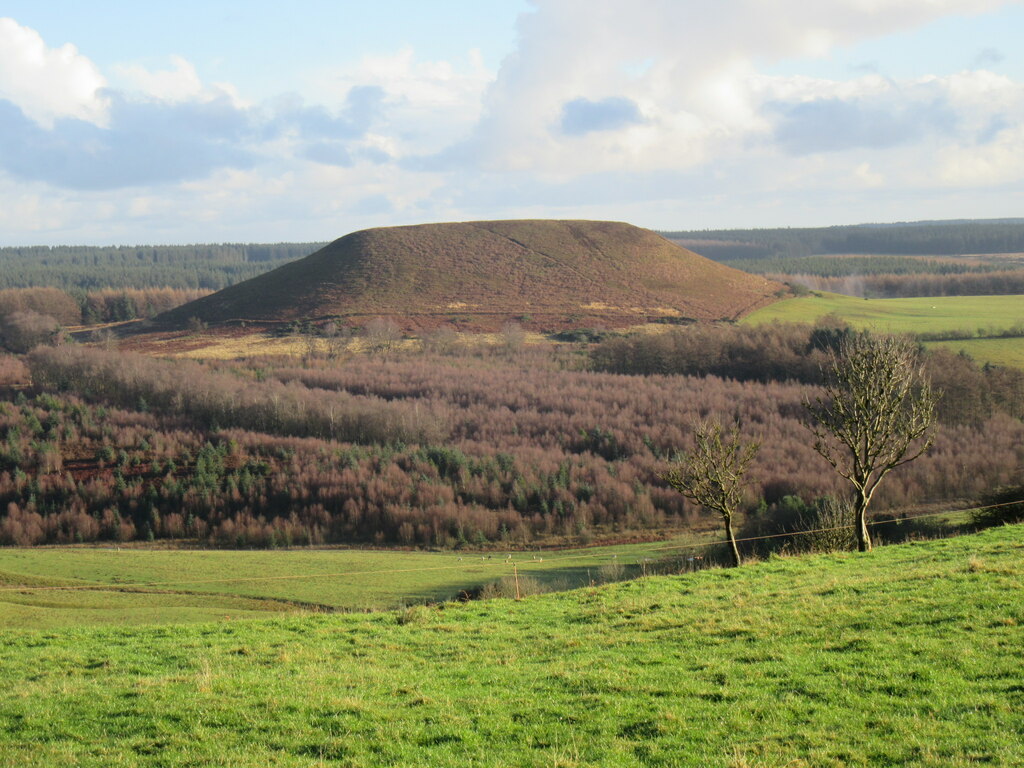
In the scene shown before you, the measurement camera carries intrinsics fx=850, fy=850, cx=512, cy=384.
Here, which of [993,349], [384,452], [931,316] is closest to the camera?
[384,452]

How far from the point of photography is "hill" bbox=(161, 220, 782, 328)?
389 feet

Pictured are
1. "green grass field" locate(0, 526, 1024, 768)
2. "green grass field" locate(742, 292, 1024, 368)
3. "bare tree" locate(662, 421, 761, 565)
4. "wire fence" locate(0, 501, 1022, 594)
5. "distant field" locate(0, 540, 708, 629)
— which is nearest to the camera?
"green grass field" locate(0, 526, 1024, 768)

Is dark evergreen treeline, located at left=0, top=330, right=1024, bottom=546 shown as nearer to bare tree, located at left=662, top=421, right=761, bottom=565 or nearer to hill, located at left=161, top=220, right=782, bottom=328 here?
bare tree, located at left=662, top=421, right=761, bottom=565

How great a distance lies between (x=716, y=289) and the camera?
12925 cm

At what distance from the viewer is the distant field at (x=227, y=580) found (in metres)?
25.5

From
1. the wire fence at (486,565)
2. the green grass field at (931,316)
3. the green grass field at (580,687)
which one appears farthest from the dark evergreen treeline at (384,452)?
the green grass field at (580,687)

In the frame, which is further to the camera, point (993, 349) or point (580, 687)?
point (993, 349)

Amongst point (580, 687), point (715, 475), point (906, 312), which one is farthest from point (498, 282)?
point (580, 687)

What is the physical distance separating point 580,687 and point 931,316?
355ft

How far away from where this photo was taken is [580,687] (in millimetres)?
10320

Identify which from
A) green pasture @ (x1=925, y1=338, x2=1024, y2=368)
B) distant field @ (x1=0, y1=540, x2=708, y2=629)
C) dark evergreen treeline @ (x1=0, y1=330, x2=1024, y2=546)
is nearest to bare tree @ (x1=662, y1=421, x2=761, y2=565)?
distant field @ (x1=0, y1=540, x2=708, y2=629)

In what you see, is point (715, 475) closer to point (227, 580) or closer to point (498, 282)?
point (227, 580)

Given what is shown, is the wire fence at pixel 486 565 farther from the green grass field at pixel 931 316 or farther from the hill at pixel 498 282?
the hill at pixel 498 282

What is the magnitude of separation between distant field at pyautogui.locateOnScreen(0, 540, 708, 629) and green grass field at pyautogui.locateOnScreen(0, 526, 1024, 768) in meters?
8.81
